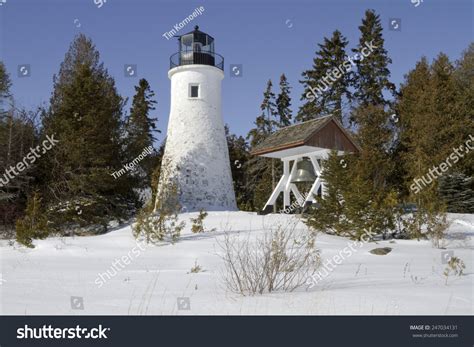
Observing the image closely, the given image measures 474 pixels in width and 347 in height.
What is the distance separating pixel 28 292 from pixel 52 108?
2278 cm

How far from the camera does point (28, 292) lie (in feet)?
23.1

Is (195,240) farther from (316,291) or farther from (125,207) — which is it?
(125,207)

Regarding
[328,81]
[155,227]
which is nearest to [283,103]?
[328,81]

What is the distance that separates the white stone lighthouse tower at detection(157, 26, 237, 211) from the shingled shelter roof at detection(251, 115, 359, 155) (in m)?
6.04

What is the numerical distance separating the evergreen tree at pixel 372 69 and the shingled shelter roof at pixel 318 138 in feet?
58.5

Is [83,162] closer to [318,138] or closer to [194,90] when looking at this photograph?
[194,90]

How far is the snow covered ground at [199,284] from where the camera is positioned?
585 cm

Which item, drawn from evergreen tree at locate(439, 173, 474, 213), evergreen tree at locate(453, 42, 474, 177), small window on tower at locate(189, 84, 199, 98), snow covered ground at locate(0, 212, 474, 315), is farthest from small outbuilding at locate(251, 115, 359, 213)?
evergreen tree at locate(453, 42, 474, 177)

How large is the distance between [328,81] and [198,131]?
16.2 m

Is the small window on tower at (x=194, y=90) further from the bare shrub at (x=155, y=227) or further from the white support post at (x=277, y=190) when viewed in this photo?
the bare shrub at (x=155, y=227)

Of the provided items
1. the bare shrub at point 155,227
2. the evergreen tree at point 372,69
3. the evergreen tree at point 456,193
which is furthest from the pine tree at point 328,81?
the bare shrub at point 155,227

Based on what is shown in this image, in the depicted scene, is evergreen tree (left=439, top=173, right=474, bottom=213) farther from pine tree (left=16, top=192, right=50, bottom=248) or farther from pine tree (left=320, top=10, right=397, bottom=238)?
pine tree (left=16, top=192, right=50, bottom=248)

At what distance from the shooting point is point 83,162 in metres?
22.0

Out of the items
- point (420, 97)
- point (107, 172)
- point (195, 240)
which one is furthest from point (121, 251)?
point (420, 97)
